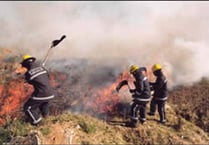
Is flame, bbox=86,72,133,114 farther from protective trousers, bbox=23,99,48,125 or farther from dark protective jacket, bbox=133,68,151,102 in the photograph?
protective trousers, bbox=23,99,48,125

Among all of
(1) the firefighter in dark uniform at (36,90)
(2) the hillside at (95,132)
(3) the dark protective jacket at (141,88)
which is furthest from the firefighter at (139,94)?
(1) the firefighter in dark uniform at (36,90)

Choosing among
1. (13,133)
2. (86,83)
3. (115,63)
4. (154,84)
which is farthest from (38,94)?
(115,63)

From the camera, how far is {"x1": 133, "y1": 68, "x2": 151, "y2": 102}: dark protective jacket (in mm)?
13008

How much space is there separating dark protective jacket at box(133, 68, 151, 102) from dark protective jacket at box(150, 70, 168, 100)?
28.3 inches

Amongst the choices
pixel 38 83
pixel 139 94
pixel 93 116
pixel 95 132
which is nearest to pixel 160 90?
pixel 139 94

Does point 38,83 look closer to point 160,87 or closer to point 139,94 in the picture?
point 139,94

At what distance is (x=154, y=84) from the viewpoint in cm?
1395

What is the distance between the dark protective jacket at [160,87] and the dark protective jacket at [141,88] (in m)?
0.72

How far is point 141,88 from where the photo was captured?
42.6ft

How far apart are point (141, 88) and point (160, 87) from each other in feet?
3.37

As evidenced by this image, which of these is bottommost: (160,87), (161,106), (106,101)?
(161,106)

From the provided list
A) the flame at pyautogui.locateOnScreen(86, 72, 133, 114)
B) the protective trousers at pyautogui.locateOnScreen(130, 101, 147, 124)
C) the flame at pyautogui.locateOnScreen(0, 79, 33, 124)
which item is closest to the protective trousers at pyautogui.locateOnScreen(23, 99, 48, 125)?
the protective trousers at pyautogui.locateOnScreen(130, 101, 147, 124)

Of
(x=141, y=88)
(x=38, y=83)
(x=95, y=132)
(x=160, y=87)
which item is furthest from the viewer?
(x=160, y=87)

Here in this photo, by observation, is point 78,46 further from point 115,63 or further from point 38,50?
point 115,63
